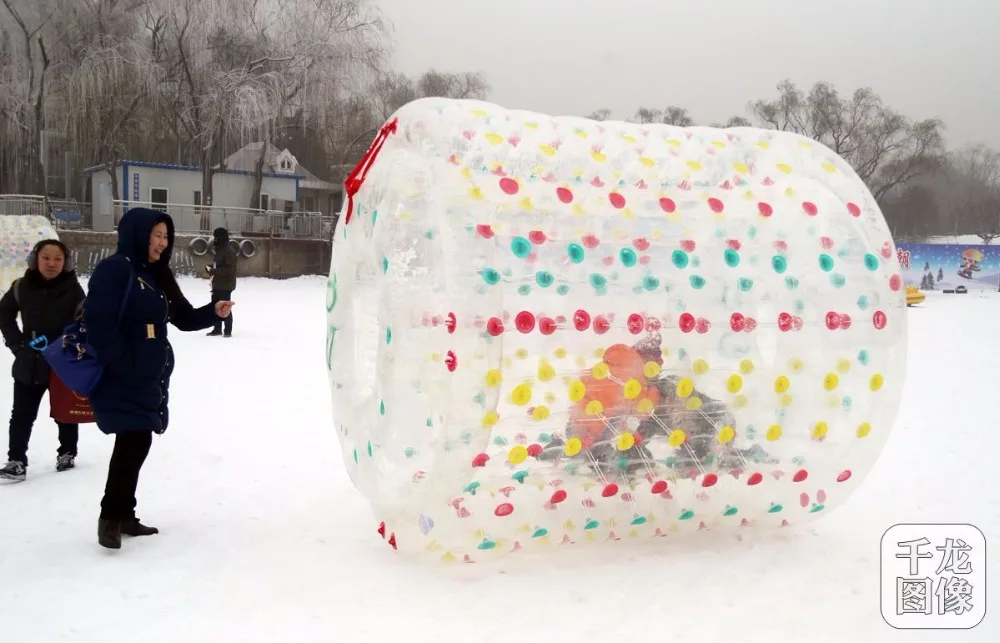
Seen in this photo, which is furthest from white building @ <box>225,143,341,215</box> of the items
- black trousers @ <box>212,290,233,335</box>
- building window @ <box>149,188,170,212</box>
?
black trousers @ <box>212,290,233,335</box>

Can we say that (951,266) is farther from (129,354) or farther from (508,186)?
(129,354)

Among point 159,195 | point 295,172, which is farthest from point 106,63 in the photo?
point 295,172

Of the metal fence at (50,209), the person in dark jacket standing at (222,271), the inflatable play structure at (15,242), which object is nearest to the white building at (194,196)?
the metal fence at (50,209)

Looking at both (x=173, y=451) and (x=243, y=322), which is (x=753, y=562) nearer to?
(x=173, y=451)

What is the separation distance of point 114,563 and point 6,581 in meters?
0.45

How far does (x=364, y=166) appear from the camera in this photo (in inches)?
161

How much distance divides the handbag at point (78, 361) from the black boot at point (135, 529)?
0.73 metres

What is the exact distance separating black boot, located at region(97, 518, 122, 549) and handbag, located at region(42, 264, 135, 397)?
664 mm

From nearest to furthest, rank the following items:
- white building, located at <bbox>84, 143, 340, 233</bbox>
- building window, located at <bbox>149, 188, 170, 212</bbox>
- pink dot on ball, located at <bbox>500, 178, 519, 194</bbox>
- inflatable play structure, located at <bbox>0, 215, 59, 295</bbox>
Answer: pink dot on ball, located at <bbox>500, 178, 519, 194</bbox>
inflatable play structure, located at <bbox>0, 215, 59, 295</bbox>
white building, located at <bbox>84, 143, 340, 233</bbox>
building window, located at <bbox>149, 188, 170, 212</bbox>

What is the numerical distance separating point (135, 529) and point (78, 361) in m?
0.94

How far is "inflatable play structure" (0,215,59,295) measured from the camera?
12219 mm

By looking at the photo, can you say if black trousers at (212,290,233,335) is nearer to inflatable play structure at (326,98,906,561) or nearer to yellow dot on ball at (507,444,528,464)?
inflatable play structure at (326,98,906,561)

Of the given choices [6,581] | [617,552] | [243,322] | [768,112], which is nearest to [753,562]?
[617,552]

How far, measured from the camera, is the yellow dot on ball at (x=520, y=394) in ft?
11.8
